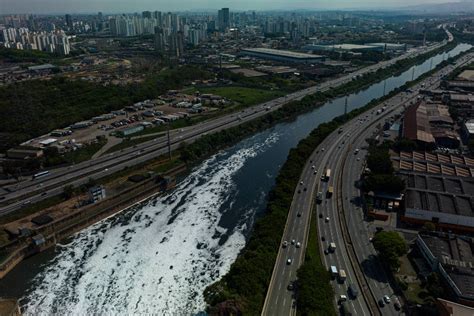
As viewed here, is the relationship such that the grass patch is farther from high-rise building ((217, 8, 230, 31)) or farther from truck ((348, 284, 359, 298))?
high-rise building ((217, 8, 230, 31))

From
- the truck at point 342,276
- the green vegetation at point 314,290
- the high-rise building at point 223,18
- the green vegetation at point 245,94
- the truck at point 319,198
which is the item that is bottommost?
the truck at point 342,276

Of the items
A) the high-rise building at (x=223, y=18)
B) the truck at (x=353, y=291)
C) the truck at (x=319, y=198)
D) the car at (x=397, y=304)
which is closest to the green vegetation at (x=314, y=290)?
the truck at (x=353, y=291)

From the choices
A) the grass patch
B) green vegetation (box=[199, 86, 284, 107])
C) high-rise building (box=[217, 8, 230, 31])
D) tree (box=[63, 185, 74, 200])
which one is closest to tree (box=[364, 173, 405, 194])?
tree (box=[63, 185, 74, 200])

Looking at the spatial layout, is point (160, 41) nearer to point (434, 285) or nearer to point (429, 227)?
point (429, 227)

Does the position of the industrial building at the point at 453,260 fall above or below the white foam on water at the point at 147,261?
above

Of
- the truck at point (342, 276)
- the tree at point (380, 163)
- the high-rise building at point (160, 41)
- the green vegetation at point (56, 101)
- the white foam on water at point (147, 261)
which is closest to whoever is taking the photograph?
the truck at point (342, 276)

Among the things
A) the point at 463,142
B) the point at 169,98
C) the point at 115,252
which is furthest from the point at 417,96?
the point at 115,252

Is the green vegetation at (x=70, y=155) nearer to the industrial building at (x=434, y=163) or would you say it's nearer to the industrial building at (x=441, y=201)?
the industrial building at (x=441, y=201)

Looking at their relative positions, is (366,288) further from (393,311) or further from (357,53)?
(357,53)
